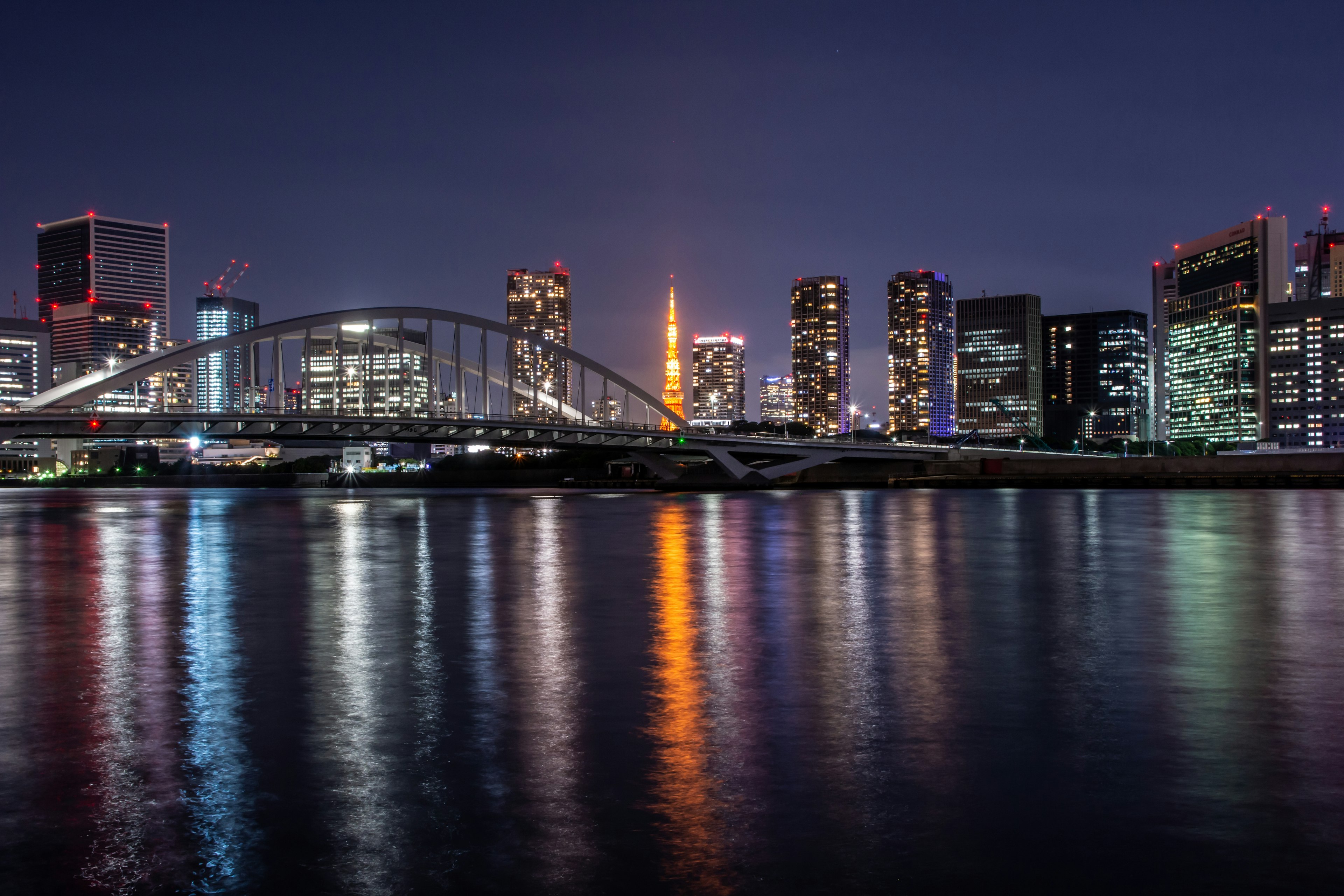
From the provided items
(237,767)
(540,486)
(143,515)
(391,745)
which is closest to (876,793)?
(391,745)

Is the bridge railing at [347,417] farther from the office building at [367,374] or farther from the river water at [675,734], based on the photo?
the river water at [675,734]

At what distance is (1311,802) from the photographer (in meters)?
A: 6.73

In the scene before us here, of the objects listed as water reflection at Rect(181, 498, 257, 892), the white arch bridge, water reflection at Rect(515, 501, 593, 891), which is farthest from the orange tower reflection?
the white arch bridge

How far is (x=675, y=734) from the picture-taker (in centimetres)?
855

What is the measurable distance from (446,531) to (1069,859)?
112ft

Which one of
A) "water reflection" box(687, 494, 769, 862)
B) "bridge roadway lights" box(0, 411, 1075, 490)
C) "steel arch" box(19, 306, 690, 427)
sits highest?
"steel arch" box(19, 306, 690, 427)

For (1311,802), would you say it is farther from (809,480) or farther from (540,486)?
(540,486)

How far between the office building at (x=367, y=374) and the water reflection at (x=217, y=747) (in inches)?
2963

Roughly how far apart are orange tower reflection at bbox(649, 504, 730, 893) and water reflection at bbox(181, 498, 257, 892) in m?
2.38

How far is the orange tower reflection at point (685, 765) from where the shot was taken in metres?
5.86

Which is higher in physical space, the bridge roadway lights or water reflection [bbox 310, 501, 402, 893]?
the bridge roadway lights

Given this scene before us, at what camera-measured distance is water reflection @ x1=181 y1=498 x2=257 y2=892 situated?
5.99m

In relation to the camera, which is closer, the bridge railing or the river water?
the river water

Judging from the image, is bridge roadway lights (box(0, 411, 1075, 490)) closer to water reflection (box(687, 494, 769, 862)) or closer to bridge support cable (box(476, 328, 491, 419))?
bridge support cable (box(476, 328, 491, 419))
